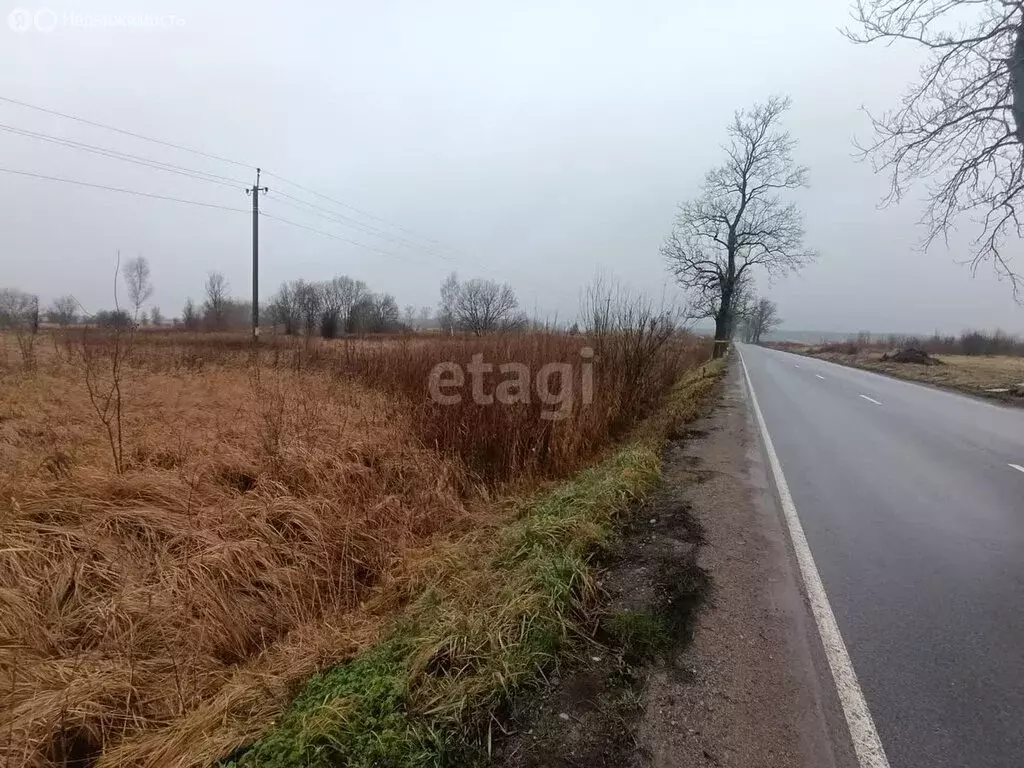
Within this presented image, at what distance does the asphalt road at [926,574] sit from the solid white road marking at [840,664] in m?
0.05

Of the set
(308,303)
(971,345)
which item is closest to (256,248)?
(308,303)

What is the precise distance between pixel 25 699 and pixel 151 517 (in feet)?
5.75

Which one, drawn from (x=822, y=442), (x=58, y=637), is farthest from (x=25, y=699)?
(x=822, y=442)

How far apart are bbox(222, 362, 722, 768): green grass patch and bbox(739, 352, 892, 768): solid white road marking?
0.91 metres

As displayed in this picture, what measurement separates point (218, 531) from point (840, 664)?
438cm

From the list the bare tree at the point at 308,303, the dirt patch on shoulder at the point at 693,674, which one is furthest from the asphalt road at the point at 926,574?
the bare tree at the point at 308,303

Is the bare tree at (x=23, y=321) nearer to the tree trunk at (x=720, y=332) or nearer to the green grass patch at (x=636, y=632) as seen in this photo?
the green grass patch at (x=636, y=632)

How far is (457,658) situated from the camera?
2492 millimetres

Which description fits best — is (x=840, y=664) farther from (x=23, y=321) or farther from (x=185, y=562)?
(x=23, y=321)

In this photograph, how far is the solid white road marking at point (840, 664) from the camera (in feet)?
6.61

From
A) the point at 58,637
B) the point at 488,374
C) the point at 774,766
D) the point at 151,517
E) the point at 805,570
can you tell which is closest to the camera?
the point at 774,766

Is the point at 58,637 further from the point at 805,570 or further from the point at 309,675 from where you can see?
the point at 805,570

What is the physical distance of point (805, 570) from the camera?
3.59m

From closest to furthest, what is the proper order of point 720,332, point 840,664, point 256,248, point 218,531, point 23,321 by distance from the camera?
1. point 840,664
2. point 218,531
3. point 23,321
4. point 256,248
5. point 720,332
